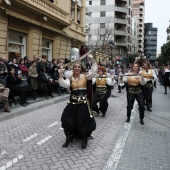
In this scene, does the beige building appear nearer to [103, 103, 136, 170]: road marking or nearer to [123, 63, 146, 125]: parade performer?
[123, 63, 146, 125]: parade performer

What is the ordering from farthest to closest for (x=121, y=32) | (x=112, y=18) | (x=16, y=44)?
(x=121, y=32) → (x=112, y=18) → (x=16, y=44)

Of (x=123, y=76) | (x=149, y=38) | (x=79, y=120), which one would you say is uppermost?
(x=149, y=38)

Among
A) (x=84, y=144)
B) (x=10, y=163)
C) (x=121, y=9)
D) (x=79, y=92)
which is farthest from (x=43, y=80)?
(x=121, y=9)

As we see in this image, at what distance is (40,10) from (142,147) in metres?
12.8

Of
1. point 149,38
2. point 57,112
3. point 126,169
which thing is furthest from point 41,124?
point 149,38

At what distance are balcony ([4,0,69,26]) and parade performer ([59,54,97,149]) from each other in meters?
9.57

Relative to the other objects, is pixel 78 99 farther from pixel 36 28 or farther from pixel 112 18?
pixel 112 18

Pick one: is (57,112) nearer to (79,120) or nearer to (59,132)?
(59,132)

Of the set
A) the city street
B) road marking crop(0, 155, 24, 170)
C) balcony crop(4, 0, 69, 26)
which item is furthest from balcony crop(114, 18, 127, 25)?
road marking crop(0, 155, 24, 170)

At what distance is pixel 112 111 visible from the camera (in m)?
10.9

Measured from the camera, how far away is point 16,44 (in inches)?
633

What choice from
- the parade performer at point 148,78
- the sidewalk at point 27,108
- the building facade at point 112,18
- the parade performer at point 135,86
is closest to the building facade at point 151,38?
the building facade at point 112,18

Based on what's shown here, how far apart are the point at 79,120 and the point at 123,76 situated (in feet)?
10.8

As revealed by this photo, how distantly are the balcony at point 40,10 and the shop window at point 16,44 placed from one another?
127 cm
